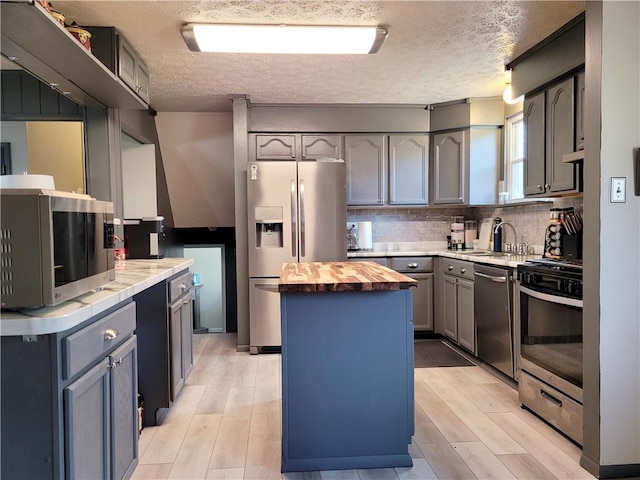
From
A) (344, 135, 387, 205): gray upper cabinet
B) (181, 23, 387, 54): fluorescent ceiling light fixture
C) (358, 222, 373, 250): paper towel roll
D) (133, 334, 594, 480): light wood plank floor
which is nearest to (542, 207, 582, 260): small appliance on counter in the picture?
(133, 334, 594, 480): light wood plank floor

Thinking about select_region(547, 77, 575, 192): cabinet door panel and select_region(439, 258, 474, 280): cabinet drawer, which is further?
select_region(439, 258, 474, 280): cabinet drawer

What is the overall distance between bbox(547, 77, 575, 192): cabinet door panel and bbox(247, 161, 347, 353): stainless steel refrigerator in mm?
1745

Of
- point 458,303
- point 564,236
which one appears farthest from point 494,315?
point 564,236

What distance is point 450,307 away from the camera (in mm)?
4094

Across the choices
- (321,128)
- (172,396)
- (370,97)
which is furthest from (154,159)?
(172,396)

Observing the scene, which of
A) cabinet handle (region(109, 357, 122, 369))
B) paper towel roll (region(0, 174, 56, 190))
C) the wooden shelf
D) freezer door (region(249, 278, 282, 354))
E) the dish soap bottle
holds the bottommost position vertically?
freezer door (region(249, 278, 282, 354))

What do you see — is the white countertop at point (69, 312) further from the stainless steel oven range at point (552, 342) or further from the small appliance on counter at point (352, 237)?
the small appliance on counter at point (352, 237)

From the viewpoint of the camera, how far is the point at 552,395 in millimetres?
2412

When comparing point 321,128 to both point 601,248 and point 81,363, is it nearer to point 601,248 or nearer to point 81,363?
point 601,248

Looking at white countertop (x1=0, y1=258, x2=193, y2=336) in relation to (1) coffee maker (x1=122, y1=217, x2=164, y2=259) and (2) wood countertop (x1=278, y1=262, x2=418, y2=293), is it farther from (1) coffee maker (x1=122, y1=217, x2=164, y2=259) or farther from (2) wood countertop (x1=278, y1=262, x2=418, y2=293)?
(1) coffee maker (x1=122, y1=217, x2=164, y2=259)

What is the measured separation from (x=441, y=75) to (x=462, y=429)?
2586mm

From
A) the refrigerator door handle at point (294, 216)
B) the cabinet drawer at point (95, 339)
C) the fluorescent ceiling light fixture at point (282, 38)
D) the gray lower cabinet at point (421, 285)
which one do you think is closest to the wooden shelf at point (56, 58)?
the fluorescent ceiling light fixture at point (282, 38)

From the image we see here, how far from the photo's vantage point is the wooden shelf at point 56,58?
167 cm

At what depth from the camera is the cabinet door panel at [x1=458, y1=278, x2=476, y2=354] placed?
12.0 ft
